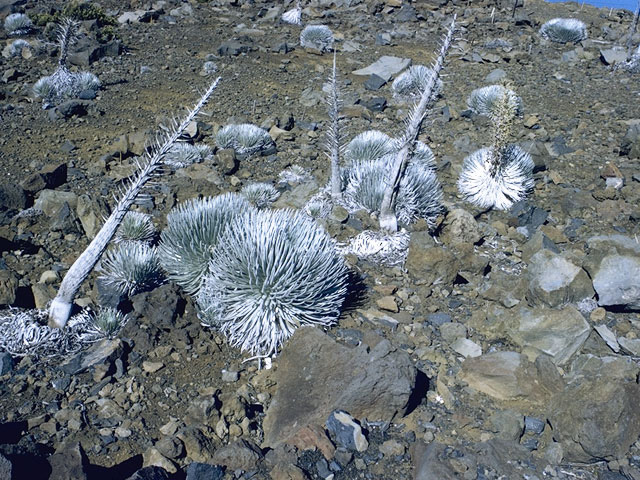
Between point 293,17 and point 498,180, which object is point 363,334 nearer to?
point 498,180

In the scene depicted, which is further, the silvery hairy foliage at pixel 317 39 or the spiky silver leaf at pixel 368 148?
the silvery hairy foliage at pixel 317 39

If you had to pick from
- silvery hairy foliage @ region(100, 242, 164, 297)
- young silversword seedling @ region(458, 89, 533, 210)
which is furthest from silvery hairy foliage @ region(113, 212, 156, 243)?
young silversword seedling @ region(458, 89, 533, 210)

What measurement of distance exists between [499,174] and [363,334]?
3047 mm

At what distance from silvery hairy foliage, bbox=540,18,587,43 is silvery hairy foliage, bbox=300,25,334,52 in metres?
4.76

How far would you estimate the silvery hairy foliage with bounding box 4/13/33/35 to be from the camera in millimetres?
11805

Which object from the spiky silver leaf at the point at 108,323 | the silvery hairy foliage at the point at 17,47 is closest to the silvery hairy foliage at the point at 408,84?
the spiky silver leaf at the point at 108,323

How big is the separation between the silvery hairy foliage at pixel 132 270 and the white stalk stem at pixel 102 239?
436 mm

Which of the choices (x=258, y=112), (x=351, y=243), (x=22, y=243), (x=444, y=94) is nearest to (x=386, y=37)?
(x=444, y=94)

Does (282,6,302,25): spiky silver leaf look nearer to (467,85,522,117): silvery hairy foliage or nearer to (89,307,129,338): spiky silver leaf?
(467,85,522,117): silvery hairy foliage

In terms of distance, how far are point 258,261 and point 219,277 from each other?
0.31 meters

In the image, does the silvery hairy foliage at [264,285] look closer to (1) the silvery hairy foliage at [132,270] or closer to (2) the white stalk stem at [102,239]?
(1) the silvery hairy foliage at [132,270]

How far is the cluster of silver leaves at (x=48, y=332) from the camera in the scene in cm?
356

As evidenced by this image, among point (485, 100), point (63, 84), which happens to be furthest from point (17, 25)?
point (485, 100)

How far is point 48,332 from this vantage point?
12.0 feet
